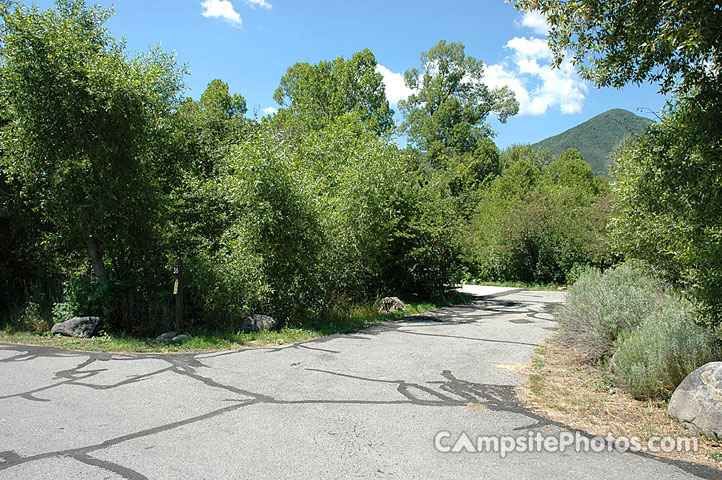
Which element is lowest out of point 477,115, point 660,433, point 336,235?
point 660,433

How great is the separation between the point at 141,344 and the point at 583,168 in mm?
42654

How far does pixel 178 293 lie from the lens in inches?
382

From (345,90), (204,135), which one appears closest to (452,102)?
(345,90)

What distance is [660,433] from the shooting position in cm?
455

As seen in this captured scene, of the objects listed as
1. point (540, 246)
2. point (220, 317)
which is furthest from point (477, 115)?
point (220, 317)

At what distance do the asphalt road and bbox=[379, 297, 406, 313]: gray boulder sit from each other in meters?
5.02

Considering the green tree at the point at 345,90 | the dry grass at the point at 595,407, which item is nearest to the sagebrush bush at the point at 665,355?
the dry grass at the point at 595,407

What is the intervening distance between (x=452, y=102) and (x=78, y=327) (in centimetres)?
3845

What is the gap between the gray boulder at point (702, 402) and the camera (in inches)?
172

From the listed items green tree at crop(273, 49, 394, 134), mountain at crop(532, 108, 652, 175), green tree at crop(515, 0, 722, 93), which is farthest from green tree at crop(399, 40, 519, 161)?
mountain at crop(532, 108, 652, 175)

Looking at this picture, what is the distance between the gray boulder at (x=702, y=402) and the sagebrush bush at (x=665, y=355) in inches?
21.7

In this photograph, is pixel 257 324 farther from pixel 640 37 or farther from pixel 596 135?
pixel 596 135

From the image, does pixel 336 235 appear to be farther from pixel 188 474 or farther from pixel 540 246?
pixel 540 246

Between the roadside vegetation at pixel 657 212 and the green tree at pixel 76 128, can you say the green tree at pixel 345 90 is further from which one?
the roadside vegetation at pixel 657 212
